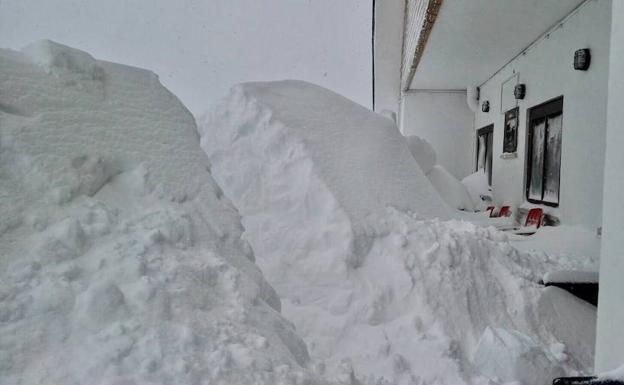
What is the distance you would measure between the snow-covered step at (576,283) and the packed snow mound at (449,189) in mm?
4681

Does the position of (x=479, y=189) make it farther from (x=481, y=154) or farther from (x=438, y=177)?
(x=438, y=177)

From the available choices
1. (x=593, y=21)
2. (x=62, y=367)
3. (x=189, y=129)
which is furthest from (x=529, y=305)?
(x=593, y=21)

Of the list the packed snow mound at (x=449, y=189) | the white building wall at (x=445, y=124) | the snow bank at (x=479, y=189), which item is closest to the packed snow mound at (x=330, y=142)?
the packed snow mound at (x=449, y=189)

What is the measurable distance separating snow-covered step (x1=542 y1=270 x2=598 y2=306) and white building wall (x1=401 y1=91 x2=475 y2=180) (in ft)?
31.2

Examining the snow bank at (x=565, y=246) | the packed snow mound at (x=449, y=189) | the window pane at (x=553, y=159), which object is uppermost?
the window pane at (x=553, y=159)

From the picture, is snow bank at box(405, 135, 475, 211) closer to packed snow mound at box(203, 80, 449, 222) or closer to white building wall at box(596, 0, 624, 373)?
packed snow mound at box(203, 80, 449, 222)

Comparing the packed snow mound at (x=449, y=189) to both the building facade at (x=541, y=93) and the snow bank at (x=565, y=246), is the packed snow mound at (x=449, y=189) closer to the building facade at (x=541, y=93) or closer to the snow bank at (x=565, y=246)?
the building facade at (x=541, y=93)

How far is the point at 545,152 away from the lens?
697 centimetres

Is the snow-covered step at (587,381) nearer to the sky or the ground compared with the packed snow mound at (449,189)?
nearer to the ground

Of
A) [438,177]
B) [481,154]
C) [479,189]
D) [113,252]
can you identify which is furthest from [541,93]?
[113,252]

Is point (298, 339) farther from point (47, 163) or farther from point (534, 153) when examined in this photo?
point (534, 153)

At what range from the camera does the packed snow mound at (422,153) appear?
295 inches

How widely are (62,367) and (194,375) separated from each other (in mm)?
359

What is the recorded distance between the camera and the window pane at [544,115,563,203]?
6441mm
